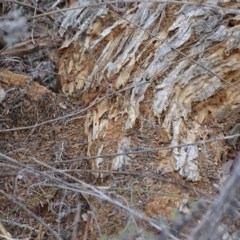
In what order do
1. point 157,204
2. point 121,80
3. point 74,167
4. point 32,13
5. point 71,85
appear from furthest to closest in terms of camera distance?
point 32,13
point 71,85
point 121,80
point 74,167
point 157,204

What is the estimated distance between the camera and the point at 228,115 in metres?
2.80

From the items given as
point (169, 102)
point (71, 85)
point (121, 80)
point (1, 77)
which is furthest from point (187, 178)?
point (1, 77)

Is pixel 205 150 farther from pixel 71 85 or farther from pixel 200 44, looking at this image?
pixel 71 85

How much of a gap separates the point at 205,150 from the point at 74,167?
543mm

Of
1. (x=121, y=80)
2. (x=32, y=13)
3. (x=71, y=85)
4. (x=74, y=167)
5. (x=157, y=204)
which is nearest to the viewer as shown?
(x=157, y=204)

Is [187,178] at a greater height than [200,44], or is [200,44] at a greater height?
[200,44]

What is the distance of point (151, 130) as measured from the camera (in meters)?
2.59

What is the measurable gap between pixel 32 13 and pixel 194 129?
1321mm

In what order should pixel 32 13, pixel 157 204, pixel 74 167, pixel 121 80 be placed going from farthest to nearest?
pixel 32 13
pixel 121 80
pixel 74 167
pixel 157 204

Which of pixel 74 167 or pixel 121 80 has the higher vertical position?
pixel 121 80

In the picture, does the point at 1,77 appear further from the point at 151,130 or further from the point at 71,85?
the point at 151,130

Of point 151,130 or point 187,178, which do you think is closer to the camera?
point 187,178

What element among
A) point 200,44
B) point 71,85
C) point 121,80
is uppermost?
point 200,44

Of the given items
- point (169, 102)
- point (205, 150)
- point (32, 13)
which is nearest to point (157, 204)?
point (205, 150)
